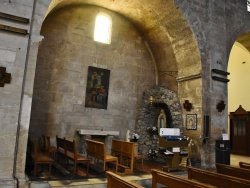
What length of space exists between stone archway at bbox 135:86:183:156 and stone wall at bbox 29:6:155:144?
0.36 m

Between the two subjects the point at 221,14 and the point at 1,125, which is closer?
the point at 1,125

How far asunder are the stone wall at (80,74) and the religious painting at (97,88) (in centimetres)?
17

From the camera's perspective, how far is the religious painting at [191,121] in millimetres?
8430

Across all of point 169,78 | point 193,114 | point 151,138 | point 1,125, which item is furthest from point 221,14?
point 1,125

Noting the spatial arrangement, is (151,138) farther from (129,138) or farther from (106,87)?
(106,87)

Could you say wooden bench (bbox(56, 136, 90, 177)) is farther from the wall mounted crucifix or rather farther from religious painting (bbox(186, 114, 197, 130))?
religious painting (bbox(186, 114, 197, 130))

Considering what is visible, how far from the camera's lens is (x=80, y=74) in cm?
905

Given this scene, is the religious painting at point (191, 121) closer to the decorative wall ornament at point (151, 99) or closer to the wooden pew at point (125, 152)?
the decorative wall ornament at point (151, 99)

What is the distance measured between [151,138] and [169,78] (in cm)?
265

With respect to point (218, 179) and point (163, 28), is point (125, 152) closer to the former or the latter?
point (218, 179)

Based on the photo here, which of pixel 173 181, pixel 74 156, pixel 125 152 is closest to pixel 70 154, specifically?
pixel 74 156

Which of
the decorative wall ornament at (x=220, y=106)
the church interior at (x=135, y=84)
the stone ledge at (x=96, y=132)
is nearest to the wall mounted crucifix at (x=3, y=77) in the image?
the church interior at (x=135, y=84)

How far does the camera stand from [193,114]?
336 inches

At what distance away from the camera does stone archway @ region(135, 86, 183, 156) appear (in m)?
9.20
